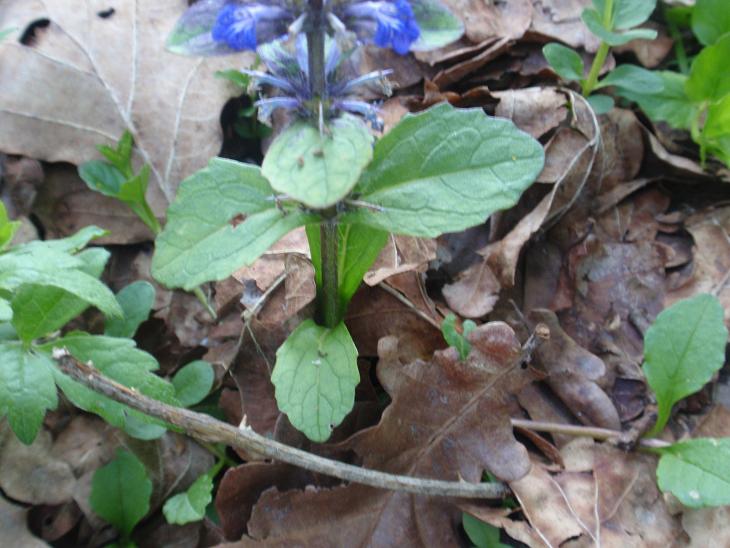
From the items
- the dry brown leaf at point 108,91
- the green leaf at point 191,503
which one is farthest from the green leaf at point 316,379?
the dry brown leaf at point 108,91

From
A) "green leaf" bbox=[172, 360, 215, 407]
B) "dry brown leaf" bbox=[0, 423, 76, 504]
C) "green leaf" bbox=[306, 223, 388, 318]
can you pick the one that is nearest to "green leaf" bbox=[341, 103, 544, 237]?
"green leaf" bbox=[306, 223, 388, 318]

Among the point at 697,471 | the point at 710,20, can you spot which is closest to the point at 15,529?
the point at 697,471

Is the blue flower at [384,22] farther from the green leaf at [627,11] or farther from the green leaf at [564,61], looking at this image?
the green leaf at [627,11]

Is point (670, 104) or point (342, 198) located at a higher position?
point (342, 198)

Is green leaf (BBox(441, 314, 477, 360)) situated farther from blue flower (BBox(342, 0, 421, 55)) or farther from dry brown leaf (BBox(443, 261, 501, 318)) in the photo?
blue flower (BBox(342, 0, 421, 55))

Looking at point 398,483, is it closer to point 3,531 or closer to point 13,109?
point 3,531

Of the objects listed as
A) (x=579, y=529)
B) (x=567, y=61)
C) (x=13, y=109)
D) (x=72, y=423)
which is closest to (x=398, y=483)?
(x=579, y=529)

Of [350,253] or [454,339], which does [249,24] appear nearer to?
[350,253]
